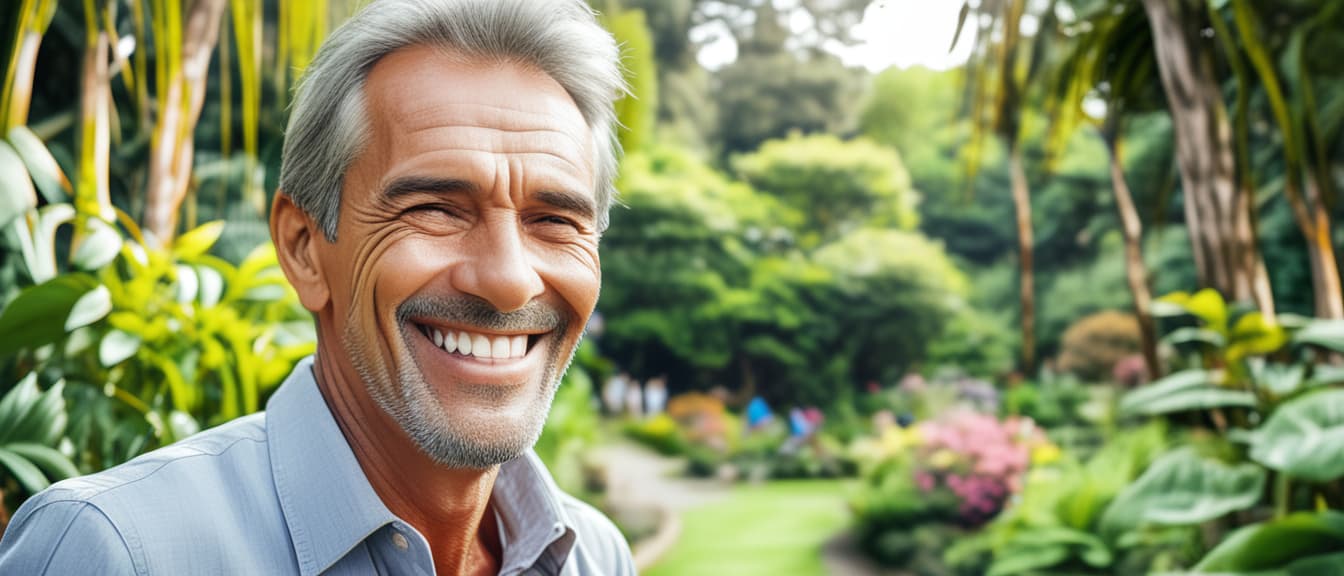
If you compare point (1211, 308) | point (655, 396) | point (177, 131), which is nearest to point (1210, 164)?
point (1211, 308)

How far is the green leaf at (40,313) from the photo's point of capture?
47.9 inches

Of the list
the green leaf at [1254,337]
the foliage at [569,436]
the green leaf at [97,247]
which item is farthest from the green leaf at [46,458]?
the foliage at [569,436]

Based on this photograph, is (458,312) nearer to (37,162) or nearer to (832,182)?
(37,162)

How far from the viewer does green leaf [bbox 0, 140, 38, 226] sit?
1258mm

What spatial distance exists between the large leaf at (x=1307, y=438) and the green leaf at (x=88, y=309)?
2.29m

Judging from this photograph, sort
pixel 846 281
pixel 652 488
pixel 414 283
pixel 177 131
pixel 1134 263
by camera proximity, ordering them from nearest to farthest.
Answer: pixel 414 283 < pixel 177 131 < pixel 1134 263 < pixel 652 488 < pixel 846 281

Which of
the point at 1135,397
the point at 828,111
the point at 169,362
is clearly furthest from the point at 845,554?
the point at 828,111

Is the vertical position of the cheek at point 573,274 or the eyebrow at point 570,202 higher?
the eyebrow at point 570,202

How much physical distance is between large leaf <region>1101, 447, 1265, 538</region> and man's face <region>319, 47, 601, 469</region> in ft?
7.31

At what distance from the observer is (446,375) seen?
0.74 m

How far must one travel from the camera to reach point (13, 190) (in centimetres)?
126

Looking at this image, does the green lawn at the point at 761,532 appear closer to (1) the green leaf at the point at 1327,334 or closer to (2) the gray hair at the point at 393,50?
(1) the green leaf at the point at 1327,334

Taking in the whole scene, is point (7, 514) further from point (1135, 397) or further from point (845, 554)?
point (845, 554)

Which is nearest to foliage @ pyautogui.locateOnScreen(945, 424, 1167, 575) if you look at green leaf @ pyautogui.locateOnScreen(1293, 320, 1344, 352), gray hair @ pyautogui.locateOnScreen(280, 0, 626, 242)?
green leaf @ pyautogui.locateOnScreen(1293, 320, 1344, 352)
